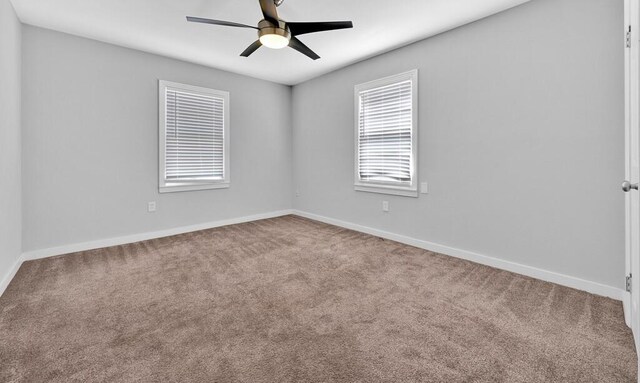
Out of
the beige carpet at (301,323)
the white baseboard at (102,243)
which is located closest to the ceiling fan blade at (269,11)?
the beige carpet at (301,323)

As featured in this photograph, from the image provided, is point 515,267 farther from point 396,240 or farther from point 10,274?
point 10,274

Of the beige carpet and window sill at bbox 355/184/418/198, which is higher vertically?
window sill at bbox 355/184/418/198

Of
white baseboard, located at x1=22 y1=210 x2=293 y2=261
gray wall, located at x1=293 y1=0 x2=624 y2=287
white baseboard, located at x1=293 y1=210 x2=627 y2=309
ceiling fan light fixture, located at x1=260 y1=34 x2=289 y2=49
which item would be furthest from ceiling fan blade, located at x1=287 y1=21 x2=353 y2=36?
white baseboard, located at x1=22 y1=210 x2=293 y2=261

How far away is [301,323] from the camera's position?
6.24ft

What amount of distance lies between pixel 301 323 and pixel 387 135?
2.86 m

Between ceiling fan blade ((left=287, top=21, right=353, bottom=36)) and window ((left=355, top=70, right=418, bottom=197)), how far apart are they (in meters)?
1.61

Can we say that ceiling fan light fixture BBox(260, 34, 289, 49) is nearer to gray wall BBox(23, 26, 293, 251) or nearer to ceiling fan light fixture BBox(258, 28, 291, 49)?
ceiling fan light fixture BBox(258, 28, 291, 49)

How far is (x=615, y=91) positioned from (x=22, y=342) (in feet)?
14.7

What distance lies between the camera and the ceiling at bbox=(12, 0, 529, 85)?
2719 mm

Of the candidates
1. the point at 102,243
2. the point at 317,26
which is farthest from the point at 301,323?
the point at 102,243

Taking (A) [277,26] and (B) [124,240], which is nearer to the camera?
(A) [277,26]

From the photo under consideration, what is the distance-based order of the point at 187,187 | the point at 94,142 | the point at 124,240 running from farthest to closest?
the point at 187,187, the point at 124,240, the point at 94,142

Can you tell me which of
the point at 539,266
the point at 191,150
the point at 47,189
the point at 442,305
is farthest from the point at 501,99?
the point at 47,189

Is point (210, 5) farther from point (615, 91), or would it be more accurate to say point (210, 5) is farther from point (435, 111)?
point (615, 91)
